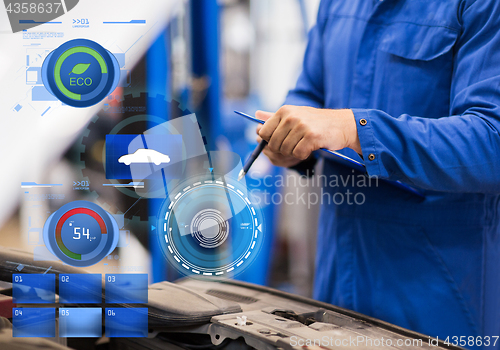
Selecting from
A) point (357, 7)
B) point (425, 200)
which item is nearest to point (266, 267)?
point (425, 200)

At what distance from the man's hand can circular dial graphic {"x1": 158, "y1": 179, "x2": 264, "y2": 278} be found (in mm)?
133

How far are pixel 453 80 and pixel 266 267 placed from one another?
1020 mm

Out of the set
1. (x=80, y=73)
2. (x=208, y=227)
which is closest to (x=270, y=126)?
(x=208, y=227)

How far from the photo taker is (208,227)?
68 cm

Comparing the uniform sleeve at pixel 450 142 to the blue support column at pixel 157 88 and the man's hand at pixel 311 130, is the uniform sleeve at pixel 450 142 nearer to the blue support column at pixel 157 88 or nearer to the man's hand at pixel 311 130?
the man's hand at pixel 311 130

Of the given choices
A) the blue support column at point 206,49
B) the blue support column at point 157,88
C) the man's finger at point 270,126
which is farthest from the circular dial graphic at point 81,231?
the blue support column at point 206,49

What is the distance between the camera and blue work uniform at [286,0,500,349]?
63cm

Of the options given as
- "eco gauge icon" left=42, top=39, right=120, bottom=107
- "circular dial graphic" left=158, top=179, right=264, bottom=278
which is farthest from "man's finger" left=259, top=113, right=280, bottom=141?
"eco gauge icon" left=42, top=39, right=120, bottom=107

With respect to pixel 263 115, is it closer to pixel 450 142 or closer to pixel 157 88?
pixel 157 88

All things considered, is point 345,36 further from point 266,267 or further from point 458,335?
point 266,267

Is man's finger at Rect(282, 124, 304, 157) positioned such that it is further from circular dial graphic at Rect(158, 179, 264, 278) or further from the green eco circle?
the green eco circle

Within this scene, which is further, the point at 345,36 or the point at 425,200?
the point at 345,36

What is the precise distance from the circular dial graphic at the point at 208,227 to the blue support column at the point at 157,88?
0.01 metres

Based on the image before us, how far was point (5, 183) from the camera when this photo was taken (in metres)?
0.68
